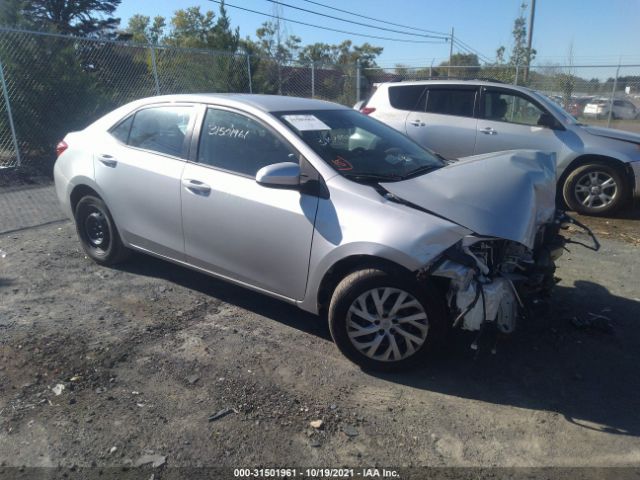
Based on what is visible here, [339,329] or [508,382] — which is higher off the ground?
[339,329]

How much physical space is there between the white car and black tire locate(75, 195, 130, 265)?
15038 mm

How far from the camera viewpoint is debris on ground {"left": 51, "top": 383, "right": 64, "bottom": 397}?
3.14 meters

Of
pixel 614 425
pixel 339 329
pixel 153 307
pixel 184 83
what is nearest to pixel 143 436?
pixel 339 329

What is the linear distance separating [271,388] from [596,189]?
20.2 ft

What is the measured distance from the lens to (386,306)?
3.24 meters

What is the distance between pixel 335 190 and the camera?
3379 mm

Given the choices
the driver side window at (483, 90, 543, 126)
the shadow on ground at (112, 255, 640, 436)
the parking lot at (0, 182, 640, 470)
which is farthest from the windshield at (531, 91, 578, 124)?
the shadow on ground at (112, 255, 640, 436)

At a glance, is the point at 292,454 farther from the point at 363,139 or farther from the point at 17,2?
the point at 17,2

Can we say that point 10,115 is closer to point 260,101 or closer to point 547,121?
point 260,101

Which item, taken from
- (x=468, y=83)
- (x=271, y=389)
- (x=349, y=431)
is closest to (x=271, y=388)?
(x=271, y=389)

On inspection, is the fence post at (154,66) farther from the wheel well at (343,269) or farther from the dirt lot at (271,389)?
the wheel well at (343,269)

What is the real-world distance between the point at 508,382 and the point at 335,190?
1661mm

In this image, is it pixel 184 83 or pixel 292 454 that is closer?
pixel 292 454

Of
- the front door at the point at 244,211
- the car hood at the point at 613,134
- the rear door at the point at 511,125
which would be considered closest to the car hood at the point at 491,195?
the front door at the point at 244,211
